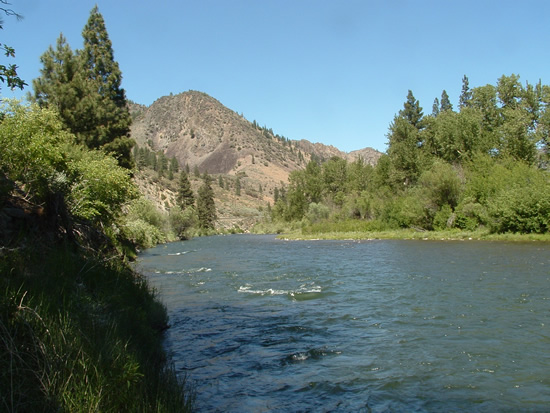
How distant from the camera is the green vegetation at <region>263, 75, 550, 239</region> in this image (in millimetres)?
43309

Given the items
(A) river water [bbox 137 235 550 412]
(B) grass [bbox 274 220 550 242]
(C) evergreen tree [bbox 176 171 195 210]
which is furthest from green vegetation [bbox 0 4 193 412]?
(C) evergreen tree [bbox 176 171 195 210]

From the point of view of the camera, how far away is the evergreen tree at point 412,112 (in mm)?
79188

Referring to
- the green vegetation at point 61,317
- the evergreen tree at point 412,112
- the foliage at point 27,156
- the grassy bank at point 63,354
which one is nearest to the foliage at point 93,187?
the foliage at point 27,156

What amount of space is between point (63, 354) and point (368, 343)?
716 cm

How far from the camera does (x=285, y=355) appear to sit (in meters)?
9.12

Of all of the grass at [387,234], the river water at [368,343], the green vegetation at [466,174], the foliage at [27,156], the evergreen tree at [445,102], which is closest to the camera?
the river water at [368,343]

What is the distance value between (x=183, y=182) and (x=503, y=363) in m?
105

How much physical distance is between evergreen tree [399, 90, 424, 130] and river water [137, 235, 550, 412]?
65668 millimetres

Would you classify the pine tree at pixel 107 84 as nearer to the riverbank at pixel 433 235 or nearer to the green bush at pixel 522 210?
the riverbank at pixel 433 235

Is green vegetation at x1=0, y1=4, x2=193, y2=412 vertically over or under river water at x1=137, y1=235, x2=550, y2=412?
over

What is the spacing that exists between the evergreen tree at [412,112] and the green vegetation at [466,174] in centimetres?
19

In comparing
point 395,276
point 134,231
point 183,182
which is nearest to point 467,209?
point 395,276

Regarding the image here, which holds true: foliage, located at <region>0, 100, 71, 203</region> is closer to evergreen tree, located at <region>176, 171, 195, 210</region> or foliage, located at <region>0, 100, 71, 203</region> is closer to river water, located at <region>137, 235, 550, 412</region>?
river water, located at <region>137, 235, 550, 412</region>

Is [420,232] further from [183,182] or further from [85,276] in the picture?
[183,182]
